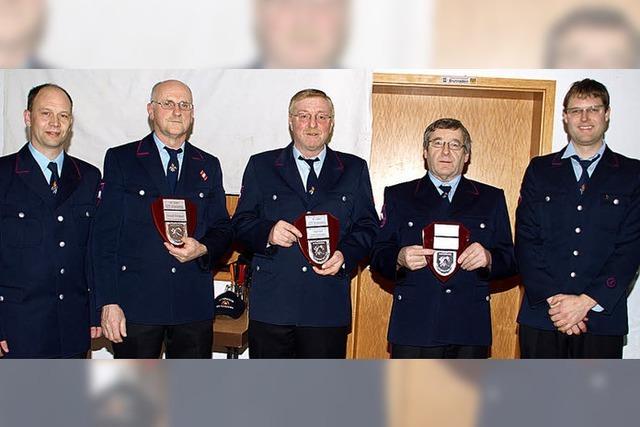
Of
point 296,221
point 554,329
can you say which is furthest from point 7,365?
point 554,329

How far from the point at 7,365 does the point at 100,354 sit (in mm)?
3651

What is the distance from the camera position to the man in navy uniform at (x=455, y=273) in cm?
281

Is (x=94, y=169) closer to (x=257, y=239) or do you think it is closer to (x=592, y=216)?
(x=257, y=239)

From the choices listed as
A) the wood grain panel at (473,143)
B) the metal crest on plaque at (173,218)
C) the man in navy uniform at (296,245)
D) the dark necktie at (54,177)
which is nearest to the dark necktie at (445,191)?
the man in navy uniform at (296,245)

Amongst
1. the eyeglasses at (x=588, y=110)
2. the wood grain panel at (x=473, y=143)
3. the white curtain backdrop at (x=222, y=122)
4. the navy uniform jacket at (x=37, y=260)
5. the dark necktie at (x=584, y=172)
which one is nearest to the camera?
the navy uniform jacket at (x=37, y=260)

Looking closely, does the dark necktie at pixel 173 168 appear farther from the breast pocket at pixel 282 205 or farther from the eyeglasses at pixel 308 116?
the eyeglasses at pixel 308 116

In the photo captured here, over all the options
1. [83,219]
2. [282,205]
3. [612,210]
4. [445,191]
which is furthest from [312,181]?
[612,210]

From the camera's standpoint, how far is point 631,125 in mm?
3766

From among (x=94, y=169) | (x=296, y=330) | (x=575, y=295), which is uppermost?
(x=94, y=169)

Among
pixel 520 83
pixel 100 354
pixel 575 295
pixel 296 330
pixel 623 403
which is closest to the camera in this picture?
pixel 623 403

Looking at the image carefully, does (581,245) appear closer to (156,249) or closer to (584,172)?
(584,172)

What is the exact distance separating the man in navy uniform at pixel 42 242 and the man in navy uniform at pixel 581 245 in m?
1.76

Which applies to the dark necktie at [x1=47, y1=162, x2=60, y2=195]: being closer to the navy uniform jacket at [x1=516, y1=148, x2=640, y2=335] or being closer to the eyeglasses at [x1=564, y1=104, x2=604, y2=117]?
the navy uniform jacket at [x1=516, y1=148, x2=640, y2=335]

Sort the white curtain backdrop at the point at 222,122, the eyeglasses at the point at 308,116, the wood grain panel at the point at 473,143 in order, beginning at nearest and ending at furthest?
1. the eyeglasses at the point at 308,116
2. the white curtain backdrop at the point at 222,122
3. the wood grain panel at the point at 473,143
